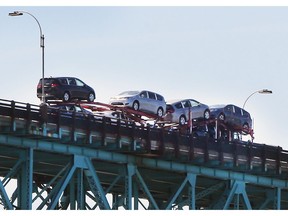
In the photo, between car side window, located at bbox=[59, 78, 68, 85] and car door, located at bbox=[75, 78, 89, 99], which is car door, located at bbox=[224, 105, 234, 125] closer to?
car door, located at bbox=[75, 78, 89, 99]

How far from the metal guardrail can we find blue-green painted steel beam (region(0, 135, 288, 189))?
2.24ft

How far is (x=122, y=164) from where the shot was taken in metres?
111

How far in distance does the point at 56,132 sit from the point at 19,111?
12.0 feet

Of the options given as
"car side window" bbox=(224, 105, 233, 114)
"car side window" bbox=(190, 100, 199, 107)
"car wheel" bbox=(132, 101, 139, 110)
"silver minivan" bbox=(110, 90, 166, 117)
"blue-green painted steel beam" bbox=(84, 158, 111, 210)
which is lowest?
"blue-green painted steel beam" bbox=(84, 158, 111, 210)

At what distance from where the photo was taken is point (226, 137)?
425 ft

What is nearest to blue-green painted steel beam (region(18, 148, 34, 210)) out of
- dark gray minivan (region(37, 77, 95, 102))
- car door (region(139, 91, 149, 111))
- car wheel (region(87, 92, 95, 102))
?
dark gray minivan (region(37, 77, 95, 102))

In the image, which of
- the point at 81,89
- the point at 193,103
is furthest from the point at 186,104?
the point at 81,89

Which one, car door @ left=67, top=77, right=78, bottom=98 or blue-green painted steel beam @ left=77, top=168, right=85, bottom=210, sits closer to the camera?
blue-green painted steel beam @ left=77, top=168, right=85, bottom=210

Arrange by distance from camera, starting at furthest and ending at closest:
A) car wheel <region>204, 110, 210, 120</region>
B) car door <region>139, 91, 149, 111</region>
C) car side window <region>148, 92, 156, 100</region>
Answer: car wheel <region>204, 110, 210, 120</region> → car side window <region>148, 92, 156, 100</region> → car door <region>139, 91, 149, 111</region>

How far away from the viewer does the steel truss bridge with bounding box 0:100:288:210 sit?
331 feet

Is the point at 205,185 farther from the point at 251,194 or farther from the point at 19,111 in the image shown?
the point at 19,111

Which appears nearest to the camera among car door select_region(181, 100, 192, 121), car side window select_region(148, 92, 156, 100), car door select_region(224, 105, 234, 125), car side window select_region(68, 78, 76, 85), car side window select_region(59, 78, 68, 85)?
car side window select_region(59, 78, 68, 85)

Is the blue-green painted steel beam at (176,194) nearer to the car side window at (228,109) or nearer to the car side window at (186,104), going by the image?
the car side window at (186,104)

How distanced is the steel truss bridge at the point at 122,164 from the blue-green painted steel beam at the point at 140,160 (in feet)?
0.18
